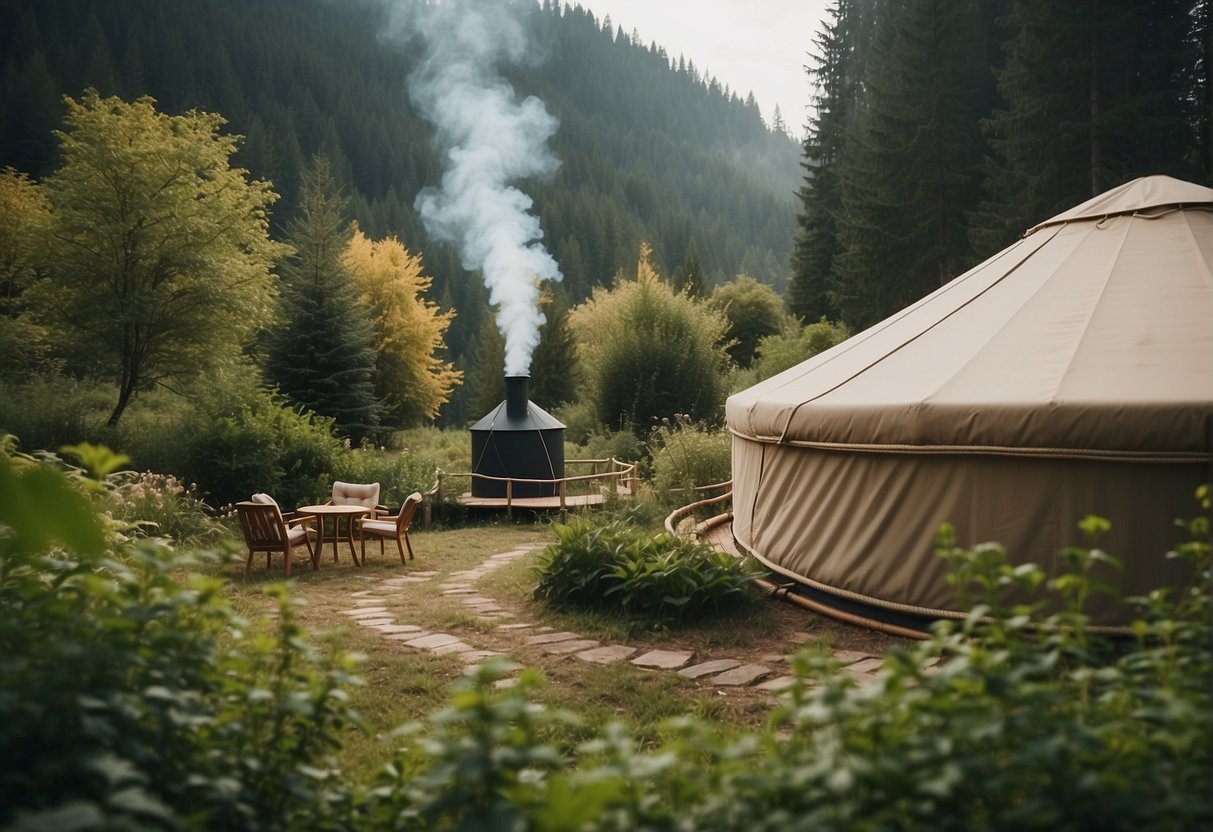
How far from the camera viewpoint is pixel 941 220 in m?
19.0

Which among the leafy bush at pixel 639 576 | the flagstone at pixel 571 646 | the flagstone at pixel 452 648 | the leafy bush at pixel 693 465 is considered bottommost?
the flagstone at pixel 452 648

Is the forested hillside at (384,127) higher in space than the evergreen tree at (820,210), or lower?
higher

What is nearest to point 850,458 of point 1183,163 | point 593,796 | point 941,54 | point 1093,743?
point 1093,743

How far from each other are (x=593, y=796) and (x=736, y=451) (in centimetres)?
549

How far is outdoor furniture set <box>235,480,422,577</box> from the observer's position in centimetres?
679

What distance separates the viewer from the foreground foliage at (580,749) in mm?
1250

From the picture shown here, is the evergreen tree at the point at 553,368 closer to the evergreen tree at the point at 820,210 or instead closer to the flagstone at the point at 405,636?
the evergreen tree at the point at 820,210

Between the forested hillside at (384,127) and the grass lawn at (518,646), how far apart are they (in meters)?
31.6

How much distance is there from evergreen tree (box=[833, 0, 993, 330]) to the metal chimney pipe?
11421 millimetres

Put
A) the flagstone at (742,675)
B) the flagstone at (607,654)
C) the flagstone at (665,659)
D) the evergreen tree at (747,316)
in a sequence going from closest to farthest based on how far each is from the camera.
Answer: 1. the flagstone at (742,675)
2. the flagstone at (665,659)
3. the flagstone at (607,654)
4. the evergreen tree at (747,316)

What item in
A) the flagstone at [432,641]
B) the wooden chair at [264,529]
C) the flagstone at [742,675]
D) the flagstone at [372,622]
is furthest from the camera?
the wooden chair at [264,529]

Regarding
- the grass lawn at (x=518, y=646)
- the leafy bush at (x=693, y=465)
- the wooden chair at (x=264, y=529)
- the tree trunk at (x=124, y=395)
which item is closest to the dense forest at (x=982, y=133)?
the leafy bush at (x=693, y=465)

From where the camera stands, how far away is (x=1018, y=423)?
3910 mm

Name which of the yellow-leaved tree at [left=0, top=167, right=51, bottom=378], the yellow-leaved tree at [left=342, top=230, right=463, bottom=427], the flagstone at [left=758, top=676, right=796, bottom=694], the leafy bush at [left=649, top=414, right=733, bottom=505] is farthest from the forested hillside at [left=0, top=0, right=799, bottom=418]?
the flagstone at [left=758, top=676, right=796, bottom=694]
